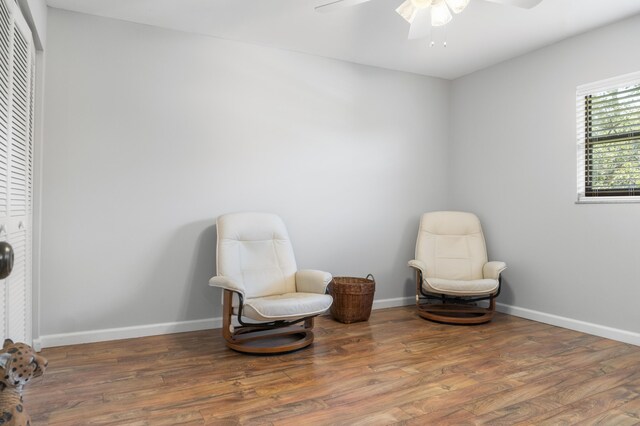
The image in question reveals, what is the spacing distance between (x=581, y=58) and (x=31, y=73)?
13.4ft

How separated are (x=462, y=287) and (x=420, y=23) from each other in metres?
2.15

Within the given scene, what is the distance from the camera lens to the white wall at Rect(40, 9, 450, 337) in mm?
3076

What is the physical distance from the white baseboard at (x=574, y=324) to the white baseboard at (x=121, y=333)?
2.70 meters

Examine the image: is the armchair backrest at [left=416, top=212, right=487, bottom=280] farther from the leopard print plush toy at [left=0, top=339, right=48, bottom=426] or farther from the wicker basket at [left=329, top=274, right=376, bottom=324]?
the leopard print plush toy at [left=0, top=339, right=48, bottom=426]

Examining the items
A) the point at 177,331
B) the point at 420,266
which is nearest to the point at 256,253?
the point at 177,331

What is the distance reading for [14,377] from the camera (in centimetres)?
145

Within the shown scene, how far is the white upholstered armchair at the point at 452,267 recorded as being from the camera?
12.2ft

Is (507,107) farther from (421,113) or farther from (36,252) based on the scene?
(36,252)

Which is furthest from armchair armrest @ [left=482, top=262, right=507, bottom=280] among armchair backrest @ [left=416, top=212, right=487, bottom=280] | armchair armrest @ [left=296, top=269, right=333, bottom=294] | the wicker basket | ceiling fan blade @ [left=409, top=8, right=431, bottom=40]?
ceiling fan blade @ [left=409, top=8, right=431, bottom=40]

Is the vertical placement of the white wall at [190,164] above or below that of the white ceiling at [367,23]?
below

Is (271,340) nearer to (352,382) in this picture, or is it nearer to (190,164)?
(352,382)

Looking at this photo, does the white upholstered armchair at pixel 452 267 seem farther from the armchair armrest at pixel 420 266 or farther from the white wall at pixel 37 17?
the white wall at pixel 37 17

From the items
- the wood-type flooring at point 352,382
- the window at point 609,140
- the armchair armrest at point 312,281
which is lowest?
the wood-type flooring at point 352,382

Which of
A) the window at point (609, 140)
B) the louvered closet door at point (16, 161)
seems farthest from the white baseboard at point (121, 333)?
the window at point (609, 140)
